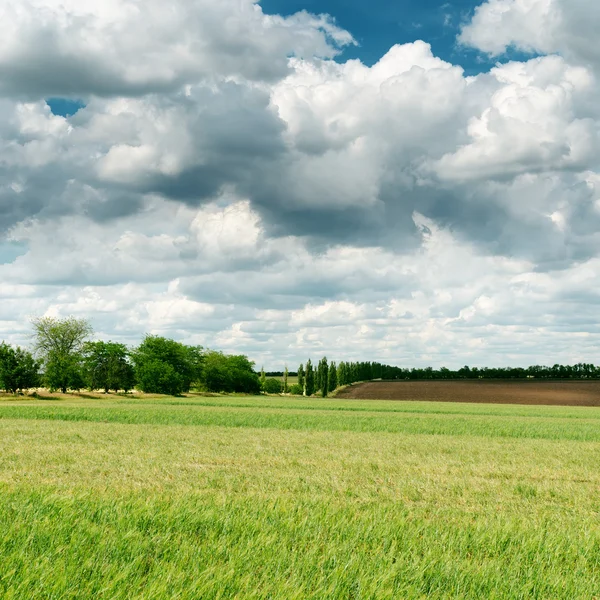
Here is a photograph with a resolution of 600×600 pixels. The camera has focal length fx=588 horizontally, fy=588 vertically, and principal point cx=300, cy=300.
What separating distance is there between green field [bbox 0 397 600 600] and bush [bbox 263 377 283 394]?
150m

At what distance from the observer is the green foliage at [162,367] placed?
102 meters

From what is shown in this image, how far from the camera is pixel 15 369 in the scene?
3378 inches

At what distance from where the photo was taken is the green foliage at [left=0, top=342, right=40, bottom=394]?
85.6m

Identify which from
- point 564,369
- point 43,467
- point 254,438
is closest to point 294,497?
point 43,467

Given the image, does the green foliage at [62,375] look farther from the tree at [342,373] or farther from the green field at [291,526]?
the green field at [291,526]

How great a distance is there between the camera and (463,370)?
186000mm

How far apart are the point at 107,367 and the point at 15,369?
21456mm

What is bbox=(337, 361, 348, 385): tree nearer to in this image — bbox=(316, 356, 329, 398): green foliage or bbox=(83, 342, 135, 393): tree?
bbox=(316, 356, 329, 398): green foliage

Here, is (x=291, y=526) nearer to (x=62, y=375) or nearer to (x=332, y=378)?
(x=62, y=375)

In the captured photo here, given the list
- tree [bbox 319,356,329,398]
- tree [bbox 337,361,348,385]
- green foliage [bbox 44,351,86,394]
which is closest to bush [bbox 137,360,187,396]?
green foliage [bbox 44,351,86,394]

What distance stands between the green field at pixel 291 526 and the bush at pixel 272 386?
493 ft

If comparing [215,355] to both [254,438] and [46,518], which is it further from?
[46,518]

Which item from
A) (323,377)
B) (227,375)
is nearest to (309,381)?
(323,377)

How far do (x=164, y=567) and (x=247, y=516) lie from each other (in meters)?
2.44
